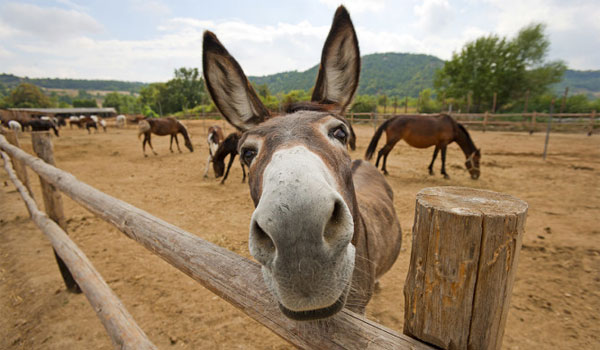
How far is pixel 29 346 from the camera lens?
278 centimetres

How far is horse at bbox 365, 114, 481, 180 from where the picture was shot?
28.1 feet

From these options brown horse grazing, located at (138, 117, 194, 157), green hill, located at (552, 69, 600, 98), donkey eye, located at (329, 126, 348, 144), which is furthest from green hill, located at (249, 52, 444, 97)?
green hill, located at (552, 69, 600, 98)

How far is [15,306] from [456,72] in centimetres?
4772

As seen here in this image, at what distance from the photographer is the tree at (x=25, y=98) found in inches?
3066

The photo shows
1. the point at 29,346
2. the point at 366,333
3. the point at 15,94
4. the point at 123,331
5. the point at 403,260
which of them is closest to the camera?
the point at 366,333

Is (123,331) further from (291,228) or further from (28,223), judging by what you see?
(28,223)

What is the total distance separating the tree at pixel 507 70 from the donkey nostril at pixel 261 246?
43015 millimetres

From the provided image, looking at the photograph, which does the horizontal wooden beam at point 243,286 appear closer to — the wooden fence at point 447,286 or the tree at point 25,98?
the wooden fence at point 447,286

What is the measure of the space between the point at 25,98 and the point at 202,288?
116110mm

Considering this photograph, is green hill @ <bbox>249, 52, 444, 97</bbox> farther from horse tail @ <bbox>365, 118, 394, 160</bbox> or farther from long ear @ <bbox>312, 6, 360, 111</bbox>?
long ear @ <bbox>312, 6, 360, 111</bbox>

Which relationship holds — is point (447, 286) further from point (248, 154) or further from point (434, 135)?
point (434, 135)

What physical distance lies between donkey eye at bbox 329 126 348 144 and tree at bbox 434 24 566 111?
42.0 meters

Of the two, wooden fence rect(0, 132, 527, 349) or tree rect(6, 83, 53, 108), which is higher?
tree rect(6, 83, 53, 108)

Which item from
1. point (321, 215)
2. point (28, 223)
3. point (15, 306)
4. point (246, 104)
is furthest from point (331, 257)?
point (28, 223)
